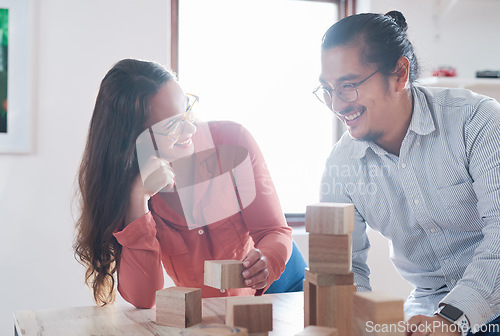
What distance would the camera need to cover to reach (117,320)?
3.67 feet

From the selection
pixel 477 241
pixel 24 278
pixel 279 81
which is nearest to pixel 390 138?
pixel 477 241

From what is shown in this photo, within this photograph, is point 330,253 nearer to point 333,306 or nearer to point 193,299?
point 333,306

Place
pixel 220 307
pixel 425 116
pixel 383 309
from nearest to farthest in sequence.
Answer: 1. pixel 383 309
2. pixel 220 307
3. pixel 425 116

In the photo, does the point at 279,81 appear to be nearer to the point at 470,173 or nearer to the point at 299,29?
the point at 299,29

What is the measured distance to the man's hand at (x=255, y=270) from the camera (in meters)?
1.08

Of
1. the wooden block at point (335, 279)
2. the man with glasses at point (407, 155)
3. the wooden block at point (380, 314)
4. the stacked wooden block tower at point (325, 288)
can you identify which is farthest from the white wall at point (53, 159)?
the wooden block at point (380, 314)

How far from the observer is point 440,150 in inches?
51.4

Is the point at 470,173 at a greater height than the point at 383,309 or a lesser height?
greater

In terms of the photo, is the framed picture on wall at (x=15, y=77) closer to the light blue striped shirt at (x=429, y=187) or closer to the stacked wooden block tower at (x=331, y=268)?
the light blue striped shirt at (x=429, y=187)

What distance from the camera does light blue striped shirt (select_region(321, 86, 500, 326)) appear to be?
1.25 meters

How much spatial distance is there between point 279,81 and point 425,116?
6.06ft

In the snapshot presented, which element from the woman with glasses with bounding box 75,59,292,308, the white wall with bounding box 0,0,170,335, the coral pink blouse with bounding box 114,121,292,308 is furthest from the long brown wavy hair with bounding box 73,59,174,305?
the white wall with bounding box 0,0,170,335

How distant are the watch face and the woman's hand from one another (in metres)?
0.78

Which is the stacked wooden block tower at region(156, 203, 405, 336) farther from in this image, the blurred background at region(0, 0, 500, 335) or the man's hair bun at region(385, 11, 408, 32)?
the blurred background at region(0, 0, 500, 335)
